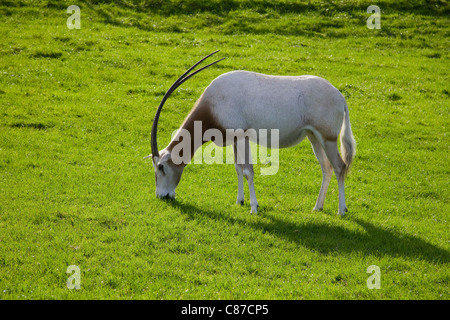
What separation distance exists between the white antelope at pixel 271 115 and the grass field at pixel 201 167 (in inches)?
29.5

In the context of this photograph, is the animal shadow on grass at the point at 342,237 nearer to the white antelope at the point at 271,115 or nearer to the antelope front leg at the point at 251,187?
the antelope front leg at the point at 251,187

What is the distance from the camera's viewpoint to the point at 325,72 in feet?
54.9

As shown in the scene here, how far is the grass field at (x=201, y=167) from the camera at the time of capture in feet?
21.9

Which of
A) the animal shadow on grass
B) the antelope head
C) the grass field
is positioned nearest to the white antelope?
the antelope head

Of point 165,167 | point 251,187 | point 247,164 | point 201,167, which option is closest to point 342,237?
point 251,187

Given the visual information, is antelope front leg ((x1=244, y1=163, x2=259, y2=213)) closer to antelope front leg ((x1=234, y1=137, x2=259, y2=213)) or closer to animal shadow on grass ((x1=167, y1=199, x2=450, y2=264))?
antelope front leg ((x1=234, y1=137, x2=259, y2=213))

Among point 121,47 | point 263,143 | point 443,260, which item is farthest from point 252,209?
point 121,47

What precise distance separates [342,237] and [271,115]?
→ 7.76 ft

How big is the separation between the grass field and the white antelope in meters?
0.75

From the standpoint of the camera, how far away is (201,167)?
1117cm

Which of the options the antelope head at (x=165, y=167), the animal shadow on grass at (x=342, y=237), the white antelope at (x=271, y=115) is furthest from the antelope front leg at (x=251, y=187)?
A: the antelope head at (x=165, y=167)

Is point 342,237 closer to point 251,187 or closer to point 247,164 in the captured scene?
point 251,187

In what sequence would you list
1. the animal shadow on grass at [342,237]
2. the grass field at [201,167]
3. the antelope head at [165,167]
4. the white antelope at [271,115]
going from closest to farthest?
the grass field at [201,167] → the animal shadow on grass at [342,237] → the white antelope at [271,115] → the antelope head at [165,167]
